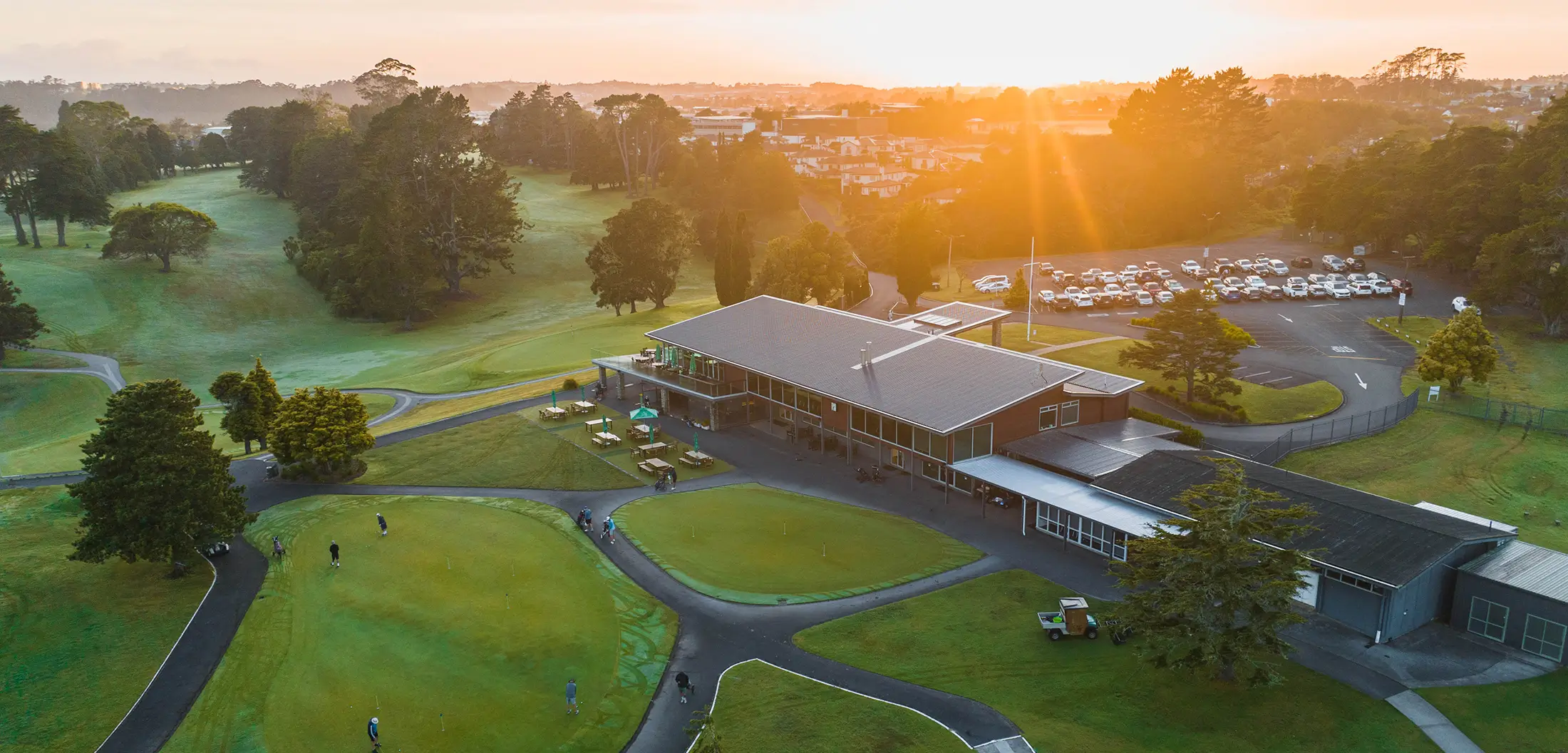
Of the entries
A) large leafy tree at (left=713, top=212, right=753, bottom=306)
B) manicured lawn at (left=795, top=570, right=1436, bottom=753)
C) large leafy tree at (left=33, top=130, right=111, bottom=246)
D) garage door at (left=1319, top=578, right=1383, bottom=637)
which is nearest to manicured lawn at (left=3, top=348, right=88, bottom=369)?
large leafy tree at (left=33, top=130, right=111, bottom=246)

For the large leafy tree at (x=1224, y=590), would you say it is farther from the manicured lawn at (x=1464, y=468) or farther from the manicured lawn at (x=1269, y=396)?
the manicured lawn at (x=1269, y=396)

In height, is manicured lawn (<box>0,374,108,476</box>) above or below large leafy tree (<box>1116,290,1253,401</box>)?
below

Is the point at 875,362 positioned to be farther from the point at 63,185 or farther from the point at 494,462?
the point at 63,185

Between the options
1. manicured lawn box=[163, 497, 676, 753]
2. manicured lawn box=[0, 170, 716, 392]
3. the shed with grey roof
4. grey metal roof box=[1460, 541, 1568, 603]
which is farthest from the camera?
Answer: manicured lawn box=[0, 170, 716, 392]

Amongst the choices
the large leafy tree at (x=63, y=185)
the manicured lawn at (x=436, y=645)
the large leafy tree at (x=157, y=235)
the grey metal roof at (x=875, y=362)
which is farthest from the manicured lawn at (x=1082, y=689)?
the large leafy tree at (x=63, y=185)

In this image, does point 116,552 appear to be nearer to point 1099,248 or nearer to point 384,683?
point 384,683

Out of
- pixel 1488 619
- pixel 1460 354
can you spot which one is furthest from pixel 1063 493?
pixel 1460 354

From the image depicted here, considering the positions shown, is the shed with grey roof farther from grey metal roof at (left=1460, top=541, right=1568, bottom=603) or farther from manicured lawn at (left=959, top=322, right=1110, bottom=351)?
manicured lawn at (left=959, top=322, right=1110, bottom=351)
